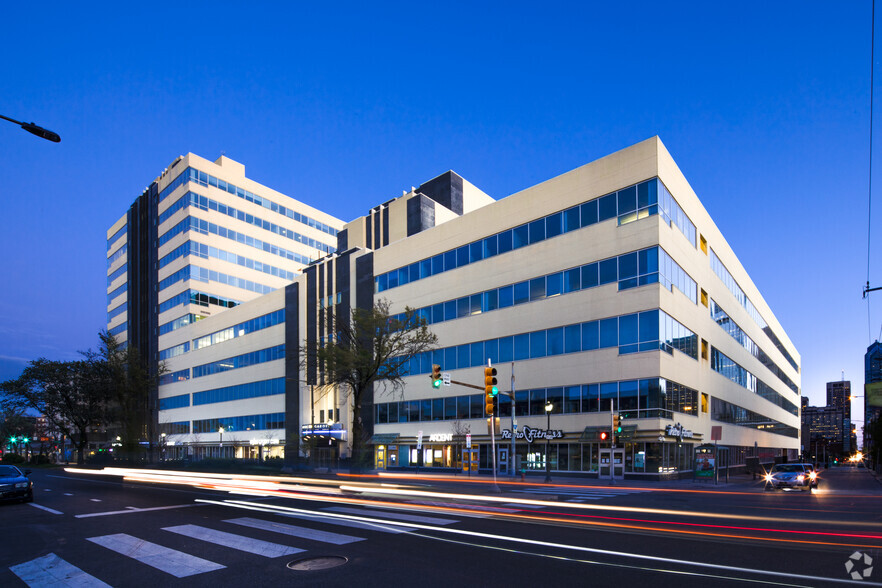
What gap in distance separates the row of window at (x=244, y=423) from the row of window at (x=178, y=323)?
14793 mm

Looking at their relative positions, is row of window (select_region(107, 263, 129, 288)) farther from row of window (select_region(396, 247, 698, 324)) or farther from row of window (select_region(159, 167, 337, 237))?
row of window (select_region(396, 247, 698, 324))

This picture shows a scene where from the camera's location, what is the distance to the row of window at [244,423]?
220 ft

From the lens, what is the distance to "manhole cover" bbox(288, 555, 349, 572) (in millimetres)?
10010

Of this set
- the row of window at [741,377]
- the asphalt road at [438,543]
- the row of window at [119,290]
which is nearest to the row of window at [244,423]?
the row of window at [119,290]

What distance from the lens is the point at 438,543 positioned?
39.4 feet

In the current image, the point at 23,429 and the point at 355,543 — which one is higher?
the point at 355,543

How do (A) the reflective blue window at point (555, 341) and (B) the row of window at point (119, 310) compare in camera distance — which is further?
(B) the row of window at point (119, 310)

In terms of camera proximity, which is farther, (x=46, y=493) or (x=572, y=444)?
(x=572, y=444)

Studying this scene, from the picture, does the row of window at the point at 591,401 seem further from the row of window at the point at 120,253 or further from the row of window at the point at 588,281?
the row of window at the point at 120,253

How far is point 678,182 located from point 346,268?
34138mm

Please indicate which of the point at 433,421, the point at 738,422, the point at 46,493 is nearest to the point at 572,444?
the point at 433,421

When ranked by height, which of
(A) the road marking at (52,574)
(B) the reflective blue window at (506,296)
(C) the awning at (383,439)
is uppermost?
(B) the reflective blue window at (506,296)

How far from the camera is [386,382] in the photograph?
53.9m

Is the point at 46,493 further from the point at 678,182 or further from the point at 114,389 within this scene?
the point at 114,389
